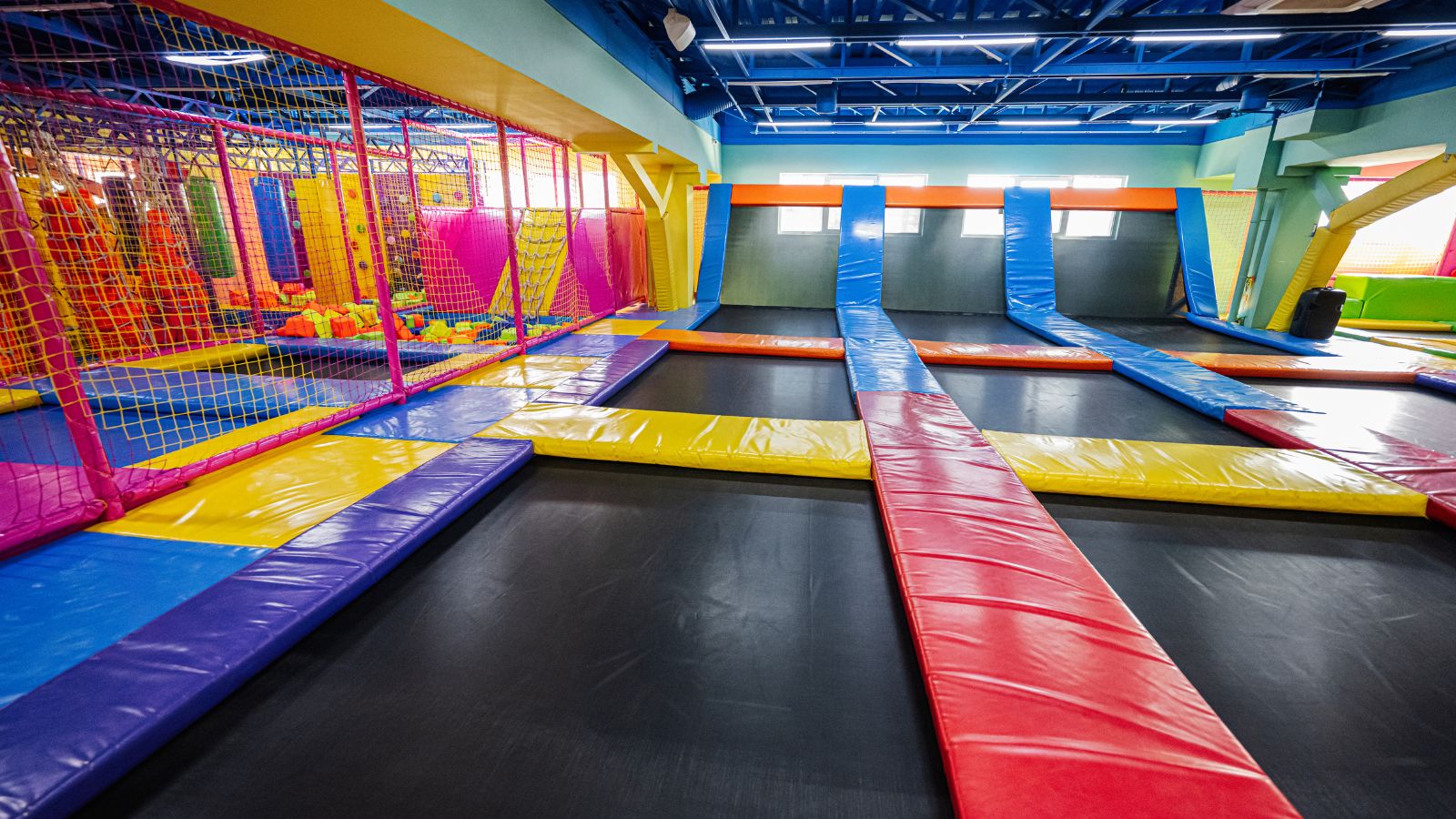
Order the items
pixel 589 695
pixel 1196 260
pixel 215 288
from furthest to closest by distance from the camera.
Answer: pixel 1196 260
pixel 215 288
pixel 589 695

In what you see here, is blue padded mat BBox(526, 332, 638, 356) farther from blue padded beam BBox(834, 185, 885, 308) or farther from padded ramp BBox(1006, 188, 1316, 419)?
padded ramp BBox(1006, 188, 1316, 419)

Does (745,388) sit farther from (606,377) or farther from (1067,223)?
(1067,223)

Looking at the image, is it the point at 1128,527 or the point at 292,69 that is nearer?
the point at 1128,527

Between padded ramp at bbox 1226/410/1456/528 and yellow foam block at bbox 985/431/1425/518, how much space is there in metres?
0.08

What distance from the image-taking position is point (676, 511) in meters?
2.38

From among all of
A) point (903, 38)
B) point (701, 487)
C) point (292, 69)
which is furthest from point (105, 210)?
point (903, 38)

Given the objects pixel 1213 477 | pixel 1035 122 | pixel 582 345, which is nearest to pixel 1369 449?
pixel 1213 477

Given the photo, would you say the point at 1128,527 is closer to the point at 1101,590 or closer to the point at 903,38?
the point at 1101,590

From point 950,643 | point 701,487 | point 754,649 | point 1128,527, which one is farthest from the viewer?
point 701,487

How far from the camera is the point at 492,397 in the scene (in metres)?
3.65

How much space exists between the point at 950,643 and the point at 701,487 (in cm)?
136

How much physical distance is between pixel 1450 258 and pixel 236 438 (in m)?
16.0

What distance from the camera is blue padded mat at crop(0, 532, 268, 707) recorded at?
4.76 feet

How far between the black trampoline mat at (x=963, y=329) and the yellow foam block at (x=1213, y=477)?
8.63ft
